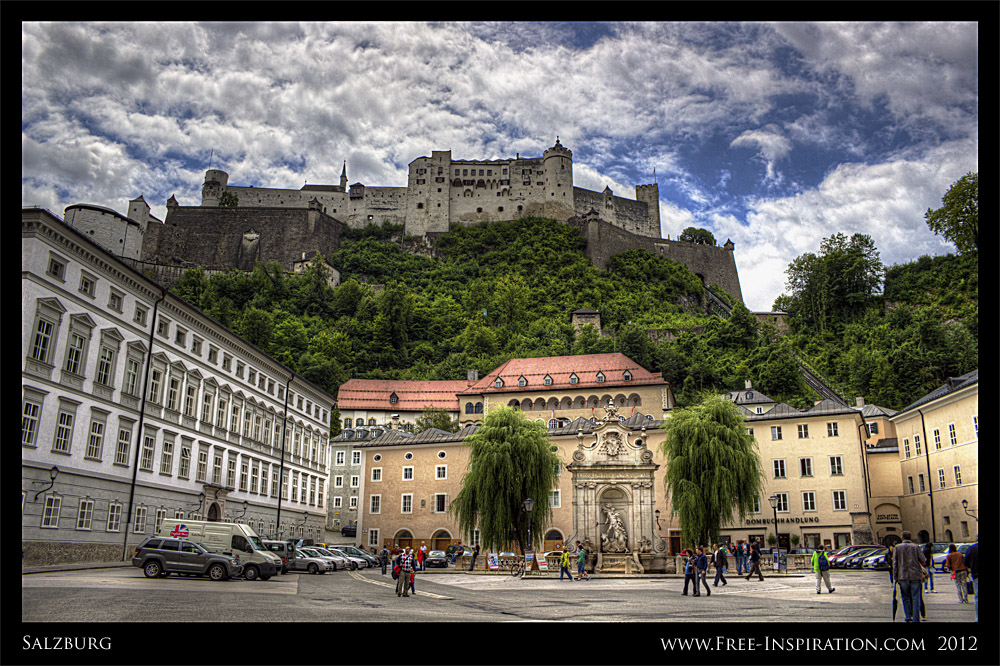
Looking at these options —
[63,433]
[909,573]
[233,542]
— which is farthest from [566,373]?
[909,573]

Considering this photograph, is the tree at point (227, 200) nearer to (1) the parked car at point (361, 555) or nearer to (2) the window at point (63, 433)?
(1) the parked car at point (361, 555)

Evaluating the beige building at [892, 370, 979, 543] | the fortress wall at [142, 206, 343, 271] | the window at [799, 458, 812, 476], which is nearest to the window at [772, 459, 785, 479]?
the window at [799, 458, 812, 476]

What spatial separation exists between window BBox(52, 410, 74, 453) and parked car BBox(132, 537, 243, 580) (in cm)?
673

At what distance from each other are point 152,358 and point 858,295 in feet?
314

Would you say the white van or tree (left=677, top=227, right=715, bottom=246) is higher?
tree (left=677, top=227, right=715, bottom=246)

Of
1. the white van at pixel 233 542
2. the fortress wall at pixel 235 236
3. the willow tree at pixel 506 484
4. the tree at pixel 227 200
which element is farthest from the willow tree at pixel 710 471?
the tree at pixel 227 200

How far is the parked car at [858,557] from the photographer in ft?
119

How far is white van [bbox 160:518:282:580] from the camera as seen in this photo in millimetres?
26266

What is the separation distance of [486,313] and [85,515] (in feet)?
297

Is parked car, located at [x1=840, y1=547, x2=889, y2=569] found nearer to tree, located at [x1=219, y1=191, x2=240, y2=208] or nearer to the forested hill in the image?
the forested hill

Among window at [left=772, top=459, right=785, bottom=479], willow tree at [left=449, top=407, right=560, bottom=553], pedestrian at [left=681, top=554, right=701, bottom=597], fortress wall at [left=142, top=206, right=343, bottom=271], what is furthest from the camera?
fortress wall at [left=142, top=206, right=343, bottom=271]

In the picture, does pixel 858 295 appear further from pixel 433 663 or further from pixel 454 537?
pixel 433 663

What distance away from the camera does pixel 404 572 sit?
2088 centimetres

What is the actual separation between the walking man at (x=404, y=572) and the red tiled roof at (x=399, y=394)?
68.8m
